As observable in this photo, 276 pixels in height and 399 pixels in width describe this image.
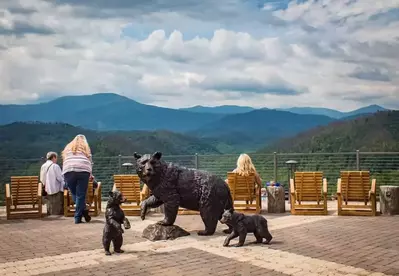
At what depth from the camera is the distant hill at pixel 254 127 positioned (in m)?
47.0

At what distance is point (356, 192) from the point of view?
11.5 metres

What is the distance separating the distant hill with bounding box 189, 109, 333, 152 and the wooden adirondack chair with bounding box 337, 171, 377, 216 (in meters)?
34.4

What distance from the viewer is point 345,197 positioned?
11.5 m

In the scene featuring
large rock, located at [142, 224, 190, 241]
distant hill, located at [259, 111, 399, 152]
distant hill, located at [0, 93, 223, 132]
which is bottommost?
large rock, located at [142, 224, 190, 241]

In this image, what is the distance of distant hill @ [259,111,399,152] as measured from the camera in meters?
25.6

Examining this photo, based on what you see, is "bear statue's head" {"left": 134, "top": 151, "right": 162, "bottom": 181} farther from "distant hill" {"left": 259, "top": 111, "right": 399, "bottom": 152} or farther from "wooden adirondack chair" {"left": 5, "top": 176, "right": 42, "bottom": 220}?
"distant hill" {"left": 259, "top": 111, "right": 399, "bottom": 152}

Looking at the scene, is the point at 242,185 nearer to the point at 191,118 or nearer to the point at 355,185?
the point at 355,185

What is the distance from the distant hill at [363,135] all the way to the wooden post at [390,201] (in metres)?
13.7

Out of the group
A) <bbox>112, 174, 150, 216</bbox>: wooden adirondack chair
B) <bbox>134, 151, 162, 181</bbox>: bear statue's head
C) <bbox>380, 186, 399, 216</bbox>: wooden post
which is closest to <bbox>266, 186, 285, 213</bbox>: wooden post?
<bbox>380, 186, 399, 216</bbox>: wooden post

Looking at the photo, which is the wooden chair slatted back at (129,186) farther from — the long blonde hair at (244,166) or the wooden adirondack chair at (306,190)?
the wooden adirondack chair at (306,190)

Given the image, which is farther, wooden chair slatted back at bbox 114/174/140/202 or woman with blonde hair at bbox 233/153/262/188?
wooden chair slatted back at bbox 114/174/140/202

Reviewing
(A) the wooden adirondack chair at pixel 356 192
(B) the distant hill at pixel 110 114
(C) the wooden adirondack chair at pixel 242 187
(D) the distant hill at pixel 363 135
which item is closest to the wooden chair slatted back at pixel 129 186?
(C) the wooden adirondack chair at pixel 242 187

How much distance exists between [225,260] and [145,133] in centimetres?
3410

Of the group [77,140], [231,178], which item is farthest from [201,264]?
[77,140]
